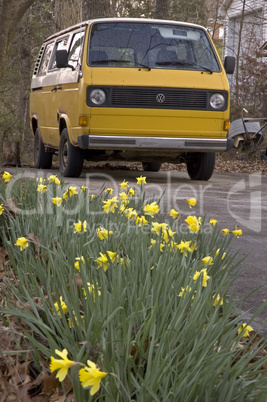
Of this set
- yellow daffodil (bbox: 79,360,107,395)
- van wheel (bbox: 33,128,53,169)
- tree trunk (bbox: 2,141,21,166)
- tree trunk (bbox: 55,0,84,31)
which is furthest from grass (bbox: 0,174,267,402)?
tree trunk (bbox: 55,0,84,31)

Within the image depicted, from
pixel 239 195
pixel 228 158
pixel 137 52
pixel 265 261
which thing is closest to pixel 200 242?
pixel 265 261

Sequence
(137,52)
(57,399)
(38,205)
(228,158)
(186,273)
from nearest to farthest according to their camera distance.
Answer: (57,399), (186,273), (38,205), (137,52), (228,158)

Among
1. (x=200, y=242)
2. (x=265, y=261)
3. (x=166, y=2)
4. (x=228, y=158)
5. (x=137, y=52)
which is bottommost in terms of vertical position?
(x=228, y=158)

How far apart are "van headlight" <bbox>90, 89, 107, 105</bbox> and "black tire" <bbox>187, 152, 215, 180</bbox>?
1843 millimetres

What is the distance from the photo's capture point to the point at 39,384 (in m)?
2.28

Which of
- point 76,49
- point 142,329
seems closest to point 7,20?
point 76,49

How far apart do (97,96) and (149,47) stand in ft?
3.75

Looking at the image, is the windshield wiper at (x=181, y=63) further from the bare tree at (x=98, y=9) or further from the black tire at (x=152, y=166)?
the bare tree at (x=98, y=9)

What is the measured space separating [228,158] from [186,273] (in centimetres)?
1472

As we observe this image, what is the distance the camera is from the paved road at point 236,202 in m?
3.73

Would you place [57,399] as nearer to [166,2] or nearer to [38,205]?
[38,205]

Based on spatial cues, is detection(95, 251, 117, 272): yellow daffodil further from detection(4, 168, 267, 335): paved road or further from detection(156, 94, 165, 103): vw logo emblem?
detection(156, 94, 165, 103): vw logo emblem

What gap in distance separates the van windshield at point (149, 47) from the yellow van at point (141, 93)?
1 centimetres

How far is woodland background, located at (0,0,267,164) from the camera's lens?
388 inches
